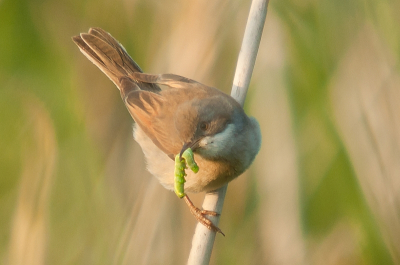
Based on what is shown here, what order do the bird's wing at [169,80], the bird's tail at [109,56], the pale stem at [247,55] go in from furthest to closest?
the bird's tail at [109,56], the bird's wing at [169,80], the pale stem at [247,55]

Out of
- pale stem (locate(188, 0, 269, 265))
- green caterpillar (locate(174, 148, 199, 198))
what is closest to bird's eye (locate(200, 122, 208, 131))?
green caterpillar (locate(174, 148, 199, 198))

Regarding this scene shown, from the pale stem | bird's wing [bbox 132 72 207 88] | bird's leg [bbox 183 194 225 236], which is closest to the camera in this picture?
bird's leg [bbox 183 194 225 236]

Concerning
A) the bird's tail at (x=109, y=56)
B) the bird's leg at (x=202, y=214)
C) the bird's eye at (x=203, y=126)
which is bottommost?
the bird's leg at (x=202, y=214)

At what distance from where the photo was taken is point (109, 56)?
2914mm

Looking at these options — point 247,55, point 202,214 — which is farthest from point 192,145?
point 247,55

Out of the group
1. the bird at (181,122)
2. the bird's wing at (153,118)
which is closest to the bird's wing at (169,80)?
the bird at (181,122)

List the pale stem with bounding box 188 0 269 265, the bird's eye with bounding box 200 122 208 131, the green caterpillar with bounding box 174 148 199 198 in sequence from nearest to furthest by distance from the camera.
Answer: the green caterpillar with bounding box 174 148 199 198 < the bird's eye with bounding box 200 122 208 131 < the pale stem with bounding box 188 0 269 265

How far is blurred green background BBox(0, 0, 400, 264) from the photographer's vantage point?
Result: 248cm

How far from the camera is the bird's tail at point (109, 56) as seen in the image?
9.35 feet

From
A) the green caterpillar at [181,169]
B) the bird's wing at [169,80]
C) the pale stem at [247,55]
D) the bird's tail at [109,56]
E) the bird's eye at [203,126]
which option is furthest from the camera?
the bird's tail at [109,56]

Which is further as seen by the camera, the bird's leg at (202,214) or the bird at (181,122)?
the bird's leg at (202,214)

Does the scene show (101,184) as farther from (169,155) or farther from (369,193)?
(369,193)

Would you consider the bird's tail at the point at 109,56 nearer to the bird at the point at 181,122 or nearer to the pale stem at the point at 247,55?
the bird at the point at 181,122

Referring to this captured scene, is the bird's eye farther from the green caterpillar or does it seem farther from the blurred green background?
the blurred green background
